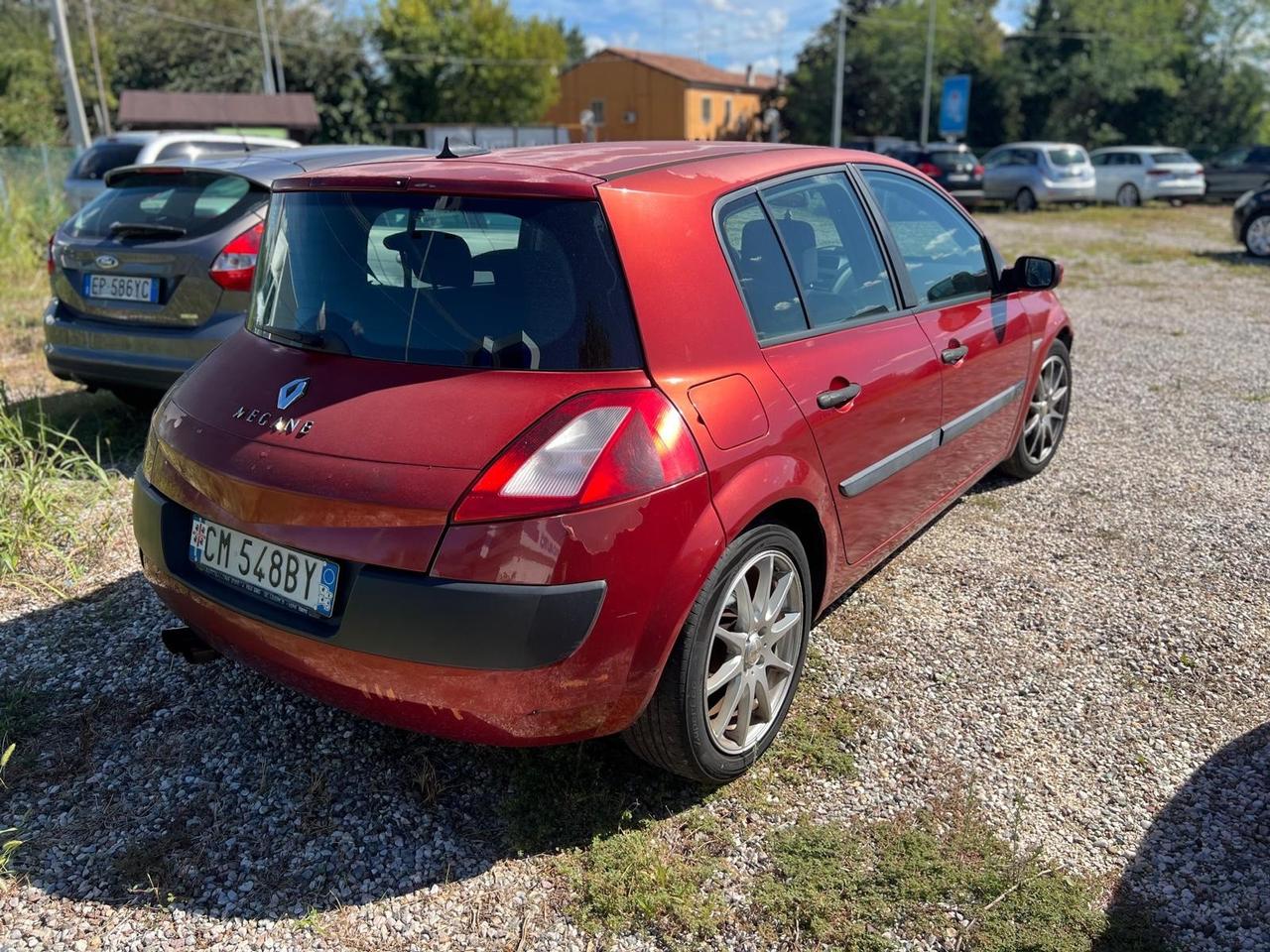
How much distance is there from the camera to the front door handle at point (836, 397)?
9.50ft

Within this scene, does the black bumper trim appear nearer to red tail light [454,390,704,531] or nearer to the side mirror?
red tail light [454,390,704,531]

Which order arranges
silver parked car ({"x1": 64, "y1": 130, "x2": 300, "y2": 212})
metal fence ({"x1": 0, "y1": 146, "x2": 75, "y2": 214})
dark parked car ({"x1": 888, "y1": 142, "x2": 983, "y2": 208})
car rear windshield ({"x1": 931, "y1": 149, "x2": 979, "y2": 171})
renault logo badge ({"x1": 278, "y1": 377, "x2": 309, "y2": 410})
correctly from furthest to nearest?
car rear windshield ({"x1": 931, "y1": 149, "x2": 979, "y2": 171})
dark parked car ({"x1": 888, "y1": 142, "x2": 983, "y2": 208})
metal fence ({"x1": 0, "y1": 146, "x2": 75, "y2": 214})
silver parked car ({"x1": 64, "y1": 130, "x2": 300, "y2": 212})
renault logo badge ({"x1": 278, "y1": 377, "x2": 309, "y2": 410})

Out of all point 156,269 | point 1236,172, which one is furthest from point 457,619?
point 1236,172

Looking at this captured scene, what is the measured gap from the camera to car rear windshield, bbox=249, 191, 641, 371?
7.92ft

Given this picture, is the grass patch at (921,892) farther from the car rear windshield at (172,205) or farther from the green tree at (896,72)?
the green tree at (896,72)

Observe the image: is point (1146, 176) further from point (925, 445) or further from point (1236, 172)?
point (925, 445)

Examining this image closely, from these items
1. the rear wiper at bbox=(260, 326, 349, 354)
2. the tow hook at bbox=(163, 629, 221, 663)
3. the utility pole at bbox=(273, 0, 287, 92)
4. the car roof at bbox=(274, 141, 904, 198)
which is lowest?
the tow hook at bbox=(163, 629, 221, 663)

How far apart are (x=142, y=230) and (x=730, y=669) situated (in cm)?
435

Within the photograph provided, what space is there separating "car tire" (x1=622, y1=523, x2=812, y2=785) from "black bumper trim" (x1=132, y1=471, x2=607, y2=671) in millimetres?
357

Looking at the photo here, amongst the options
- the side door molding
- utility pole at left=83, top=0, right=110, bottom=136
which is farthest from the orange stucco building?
the side door molding

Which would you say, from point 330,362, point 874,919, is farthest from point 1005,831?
point 330,362

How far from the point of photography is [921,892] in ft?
7.93

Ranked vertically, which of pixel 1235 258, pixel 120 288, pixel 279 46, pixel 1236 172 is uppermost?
pixel 279 46

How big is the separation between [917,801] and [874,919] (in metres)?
0.49
